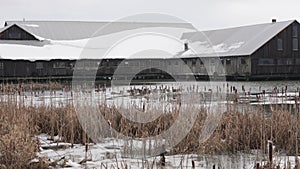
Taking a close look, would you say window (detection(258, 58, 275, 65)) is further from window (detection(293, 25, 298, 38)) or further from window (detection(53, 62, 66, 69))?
window (detection(53, 62, 66, 69))

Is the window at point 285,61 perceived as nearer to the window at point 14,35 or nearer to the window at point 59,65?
the window at point 59,65

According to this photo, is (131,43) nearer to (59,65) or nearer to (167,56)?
(167,56)

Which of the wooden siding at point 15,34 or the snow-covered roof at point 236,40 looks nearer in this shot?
the snow-covered roof at point 236,40

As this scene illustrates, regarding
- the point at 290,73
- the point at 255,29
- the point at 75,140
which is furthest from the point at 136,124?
the point at 255,29

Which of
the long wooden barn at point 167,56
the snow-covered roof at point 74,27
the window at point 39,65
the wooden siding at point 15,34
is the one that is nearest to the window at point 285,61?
the long wooden barn at point 167,56

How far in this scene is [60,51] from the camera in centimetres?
5188

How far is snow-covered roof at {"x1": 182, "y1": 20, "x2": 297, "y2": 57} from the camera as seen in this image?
49250 millimetres

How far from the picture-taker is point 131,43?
55.7m

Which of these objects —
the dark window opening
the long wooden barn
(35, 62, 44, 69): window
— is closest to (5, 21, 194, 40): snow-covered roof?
the long wooden barn

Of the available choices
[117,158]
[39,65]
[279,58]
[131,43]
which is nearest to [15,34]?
[39,65]

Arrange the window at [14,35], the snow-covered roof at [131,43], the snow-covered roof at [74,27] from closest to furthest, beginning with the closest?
1. the snow-covered roof at [131,43]
2. the window at [14,35]
3. the snow-covered roof at [74,27]

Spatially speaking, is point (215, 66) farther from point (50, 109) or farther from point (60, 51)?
point (50, 109)

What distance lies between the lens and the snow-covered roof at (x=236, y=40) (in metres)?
49.2

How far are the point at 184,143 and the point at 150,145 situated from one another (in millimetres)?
657
